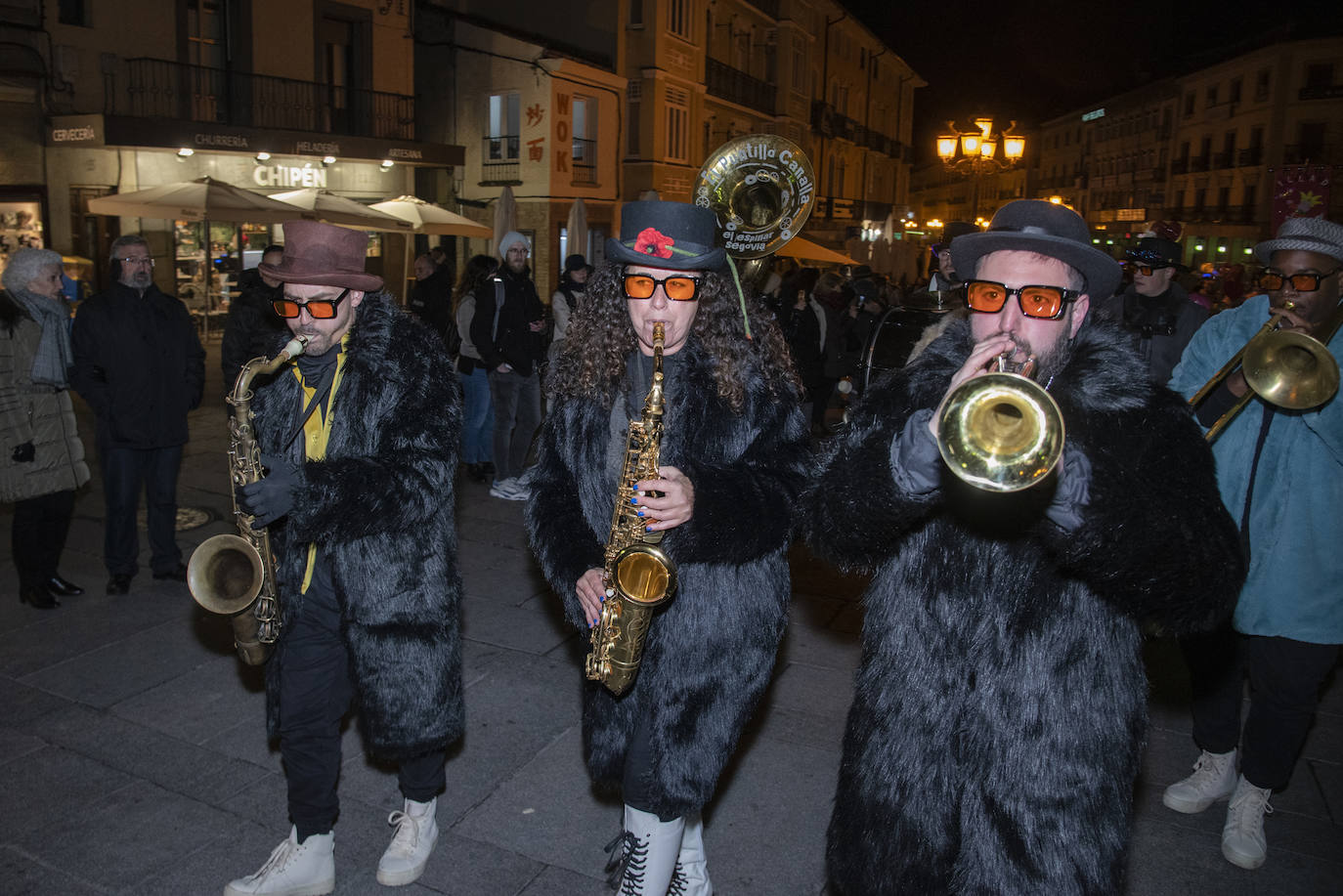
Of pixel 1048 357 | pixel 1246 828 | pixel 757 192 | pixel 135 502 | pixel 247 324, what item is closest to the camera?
pixel 1048 357

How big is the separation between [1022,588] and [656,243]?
1496mm

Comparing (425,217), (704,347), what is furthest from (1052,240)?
(425,217)

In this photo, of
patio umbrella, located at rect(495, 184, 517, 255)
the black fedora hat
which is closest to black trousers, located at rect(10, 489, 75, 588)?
the black fedora hat

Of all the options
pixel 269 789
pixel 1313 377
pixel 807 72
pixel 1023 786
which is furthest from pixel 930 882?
pixel 807 72

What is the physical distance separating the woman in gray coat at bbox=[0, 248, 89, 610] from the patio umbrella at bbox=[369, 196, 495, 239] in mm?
7042

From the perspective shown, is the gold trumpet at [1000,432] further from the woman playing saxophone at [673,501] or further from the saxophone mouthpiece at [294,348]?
the saxophone mouthpiece at [294,348]

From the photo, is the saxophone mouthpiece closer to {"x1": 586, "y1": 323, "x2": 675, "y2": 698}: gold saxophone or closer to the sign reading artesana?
{"x1": 586, "y1": 323, "x2": 675, "y2": 698}: gold saxophone

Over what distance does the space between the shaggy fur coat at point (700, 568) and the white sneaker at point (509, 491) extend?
17.3 feet

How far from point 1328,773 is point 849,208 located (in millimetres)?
40024

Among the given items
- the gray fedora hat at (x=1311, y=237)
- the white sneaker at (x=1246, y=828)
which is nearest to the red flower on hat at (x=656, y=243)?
the gray fedora hat at (x=1311, y=237)

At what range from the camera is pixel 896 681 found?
2.22m

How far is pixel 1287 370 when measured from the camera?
127 inches

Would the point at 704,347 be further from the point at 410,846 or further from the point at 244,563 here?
the point at 410,846

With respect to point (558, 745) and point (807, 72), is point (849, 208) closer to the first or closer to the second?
point (807, 72)
